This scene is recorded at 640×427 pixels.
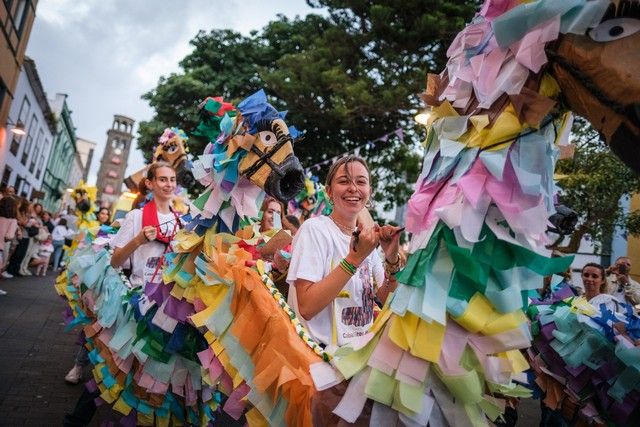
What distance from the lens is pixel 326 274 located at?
1.63 m

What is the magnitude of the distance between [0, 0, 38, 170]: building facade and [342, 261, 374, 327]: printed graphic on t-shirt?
1497 centimetres

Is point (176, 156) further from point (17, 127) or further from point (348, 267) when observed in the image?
point (17, 127)

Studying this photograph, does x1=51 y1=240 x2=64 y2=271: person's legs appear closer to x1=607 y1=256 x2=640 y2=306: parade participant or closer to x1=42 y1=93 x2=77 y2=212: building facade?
x1=607 y1=256 x2=640 y2=306: parade participant

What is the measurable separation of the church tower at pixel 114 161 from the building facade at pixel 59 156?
81.7 feet

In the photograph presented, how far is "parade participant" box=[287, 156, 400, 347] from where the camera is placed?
144 cm

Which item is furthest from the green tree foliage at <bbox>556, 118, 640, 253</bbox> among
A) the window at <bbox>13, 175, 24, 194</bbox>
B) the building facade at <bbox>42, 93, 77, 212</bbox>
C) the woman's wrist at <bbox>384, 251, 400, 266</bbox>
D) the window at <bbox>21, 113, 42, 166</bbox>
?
the building facade at <bbox>42, 93, 77, 212</bbox>

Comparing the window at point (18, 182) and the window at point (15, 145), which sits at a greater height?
the window at point (15, 145)

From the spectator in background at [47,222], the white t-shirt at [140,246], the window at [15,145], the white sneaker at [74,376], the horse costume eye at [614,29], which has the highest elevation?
the window at [15,145]

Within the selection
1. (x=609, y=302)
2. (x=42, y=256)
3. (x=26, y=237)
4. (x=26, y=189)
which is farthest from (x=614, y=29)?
(x=26, y=189)

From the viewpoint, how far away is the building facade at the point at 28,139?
18.3 m

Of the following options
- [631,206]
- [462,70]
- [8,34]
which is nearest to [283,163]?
[462,70]

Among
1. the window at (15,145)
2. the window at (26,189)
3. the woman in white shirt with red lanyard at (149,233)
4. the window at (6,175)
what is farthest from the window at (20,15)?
the woman in white shirt with red lanyard at (149,233)

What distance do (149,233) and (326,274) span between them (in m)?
1.49

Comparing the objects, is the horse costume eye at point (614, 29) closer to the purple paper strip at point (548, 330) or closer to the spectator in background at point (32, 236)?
the purple paper strip at point (548, 330)
